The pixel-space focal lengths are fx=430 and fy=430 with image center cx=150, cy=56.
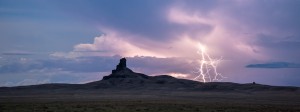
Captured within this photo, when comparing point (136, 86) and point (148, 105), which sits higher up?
point (136, 86)

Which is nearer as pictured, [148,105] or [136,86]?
[148,105]

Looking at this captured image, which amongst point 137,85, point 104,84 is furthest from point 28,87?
point 137,85

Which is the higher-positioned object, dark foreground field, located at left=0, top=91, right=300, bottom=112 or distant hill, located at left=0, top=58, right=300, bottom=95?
distant hill, located at left=0, top=58, right=300, bottom=95

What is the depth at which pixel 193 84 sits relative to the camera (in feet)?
618

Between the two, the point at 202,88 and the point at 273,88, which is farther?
the point at 202,88

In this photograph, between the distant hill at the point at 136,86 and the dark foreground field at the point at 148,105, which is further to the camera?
the distant hill at the point at 136,86

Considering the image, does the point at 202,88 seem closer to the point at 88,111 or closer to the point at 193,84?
the point at 193,84

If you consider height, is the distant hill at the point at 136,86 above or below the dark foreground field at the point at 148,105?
above

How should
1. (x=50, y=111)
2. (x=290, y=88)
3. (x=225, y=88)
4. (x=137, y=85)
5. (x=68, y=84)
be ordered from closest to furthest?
1. (x=50, y=111)
2. (x=290, y=88)
3. (x=225, y=88)
4. (x=137, y=85)
5. (x=68, y=84)

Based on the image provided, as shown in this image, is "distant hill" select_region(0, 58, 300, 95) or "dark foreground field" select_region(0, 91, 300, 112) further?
"distant hill" select_region(0, 58, 300, 95)

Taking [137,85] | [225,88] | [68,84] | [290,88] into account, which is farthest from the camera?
[68,84]

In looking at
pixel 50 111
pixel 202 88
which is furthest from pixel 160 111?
pixel 202 88

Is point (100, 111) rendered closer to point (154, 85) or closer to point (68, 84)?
point (154, 85)

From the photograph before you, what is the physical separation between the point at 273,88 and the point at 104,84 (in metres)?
71.2
